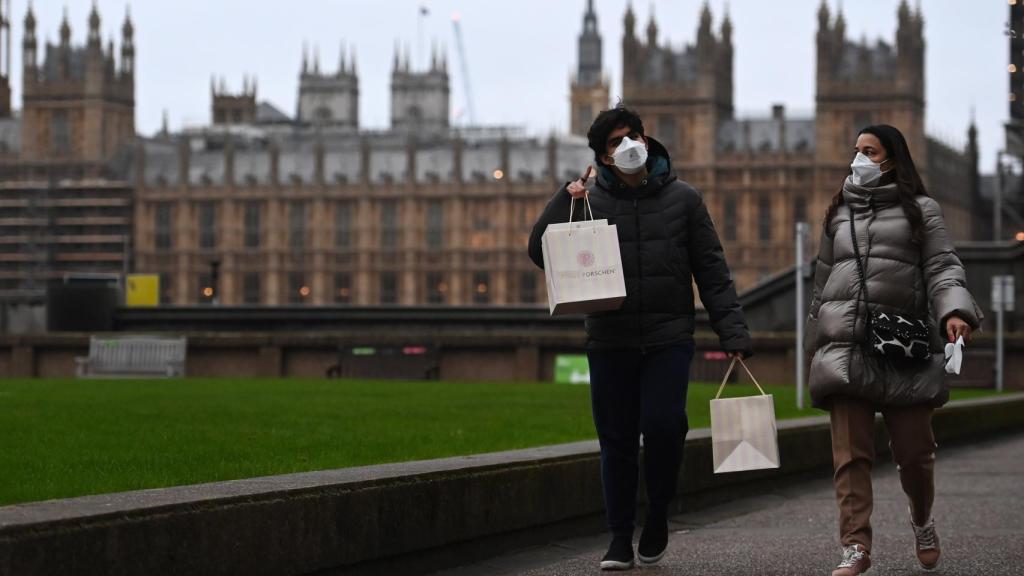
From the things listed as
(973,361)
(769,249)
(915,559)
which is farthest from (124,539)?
(769,249)

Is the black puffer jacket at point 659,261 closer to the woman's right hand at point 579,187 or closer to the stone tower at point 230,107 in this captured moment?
the woman's right hand at point 579,187

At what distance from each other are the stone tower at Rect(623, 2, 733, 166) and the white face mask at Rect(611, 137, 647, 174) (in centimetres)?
9188

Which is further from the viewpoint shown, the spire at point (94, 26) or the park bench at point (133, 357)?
the spire at point (94, 26)

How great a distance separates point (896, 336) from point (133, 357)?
23661 millimetres

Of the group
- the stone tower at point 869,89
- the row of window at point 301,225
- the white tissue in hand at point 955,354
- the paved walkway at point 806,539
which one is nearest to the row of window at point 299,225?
the row of window at point 301,225

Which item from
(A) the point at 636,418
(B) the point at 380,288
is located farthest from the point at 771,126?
(A) the point at 636,418

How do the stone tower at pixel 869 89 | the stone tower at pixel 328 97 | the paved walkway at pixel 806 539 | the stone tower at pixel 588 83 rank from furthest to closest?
the stone tower at pixel 588 83 → the stone tower at pixel 328 97 → the stone tower at pixel 869 89 → the paved walkway at pixel 806 539

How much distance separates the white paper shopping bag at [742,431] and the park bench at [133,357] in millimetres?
22927

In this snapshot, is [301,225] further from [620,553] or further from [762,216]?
[620,553]

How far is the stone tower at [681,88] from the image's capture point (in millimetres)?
100125

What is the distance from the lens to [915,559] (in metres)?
7.86

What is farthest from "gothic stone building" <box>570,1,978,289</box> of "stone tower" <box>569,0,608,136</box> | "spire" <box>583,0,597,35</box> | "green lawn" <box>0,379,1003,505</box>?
"spire" <box>583,0,597,35</box>

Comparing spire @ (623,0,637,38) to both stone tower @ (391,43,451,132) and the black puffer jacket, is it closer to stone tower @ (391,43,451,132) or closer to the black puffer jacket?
stone tower @ (391,43,451,132)

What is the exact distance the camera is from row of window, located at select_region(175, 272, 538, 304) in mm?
100750
